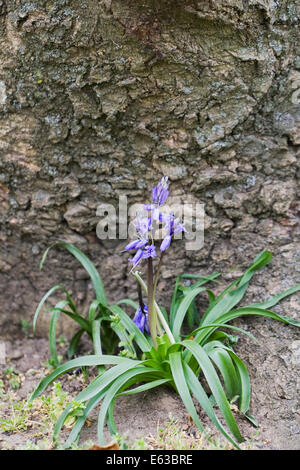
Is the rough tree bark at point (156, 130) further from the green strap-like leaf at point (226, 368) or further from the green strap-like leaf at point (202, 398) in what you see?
the green strap-like leaf at point (202, 398)

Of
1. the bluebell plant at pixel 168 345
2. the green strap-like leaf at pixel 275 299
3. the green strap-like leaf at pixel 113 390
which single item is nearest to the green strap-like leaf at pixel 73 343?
the bluebell plant at pixel 168 345

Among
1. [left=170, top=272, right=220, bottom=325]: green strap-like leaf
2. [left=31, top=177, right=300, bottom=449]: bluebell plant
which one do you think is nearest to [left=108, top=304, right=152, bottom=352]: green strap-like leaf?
[left=31, top=177, right=300, bottom=449]: bluebell plant

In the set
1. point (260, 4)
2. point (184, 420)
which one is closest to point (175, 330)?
point (184, 420)

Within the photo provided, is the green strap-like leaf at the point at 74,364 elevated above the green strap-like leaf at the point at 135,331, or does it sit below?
below

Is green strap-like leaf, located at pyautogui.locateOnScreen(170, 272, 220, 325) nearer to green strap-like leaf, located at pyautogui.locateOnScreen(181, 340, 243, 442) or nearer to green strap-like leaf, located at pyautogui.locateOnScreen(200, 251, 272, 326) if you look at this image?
green strap-like leaf, located at pyautogui.locateOnScreen(200, 251, 272, 326)

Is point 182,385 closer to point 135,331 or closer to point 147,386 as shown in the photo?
point 147,386

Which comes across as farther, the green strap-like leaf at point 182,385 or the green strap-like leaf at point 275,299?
the green strap-like leaf at point 275,299
